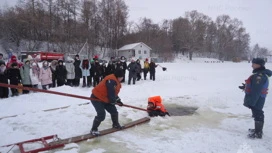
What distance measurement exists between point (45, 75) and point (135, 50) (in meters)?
33.3

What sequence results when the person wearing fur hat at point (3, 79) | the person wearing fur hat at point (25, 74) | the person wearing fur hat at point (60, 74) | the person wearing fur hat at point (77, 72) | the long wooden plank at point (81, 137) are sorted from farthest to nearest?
1. the person wearing fur hat at point (77, 72)
2. the person wearing fur hat at point (60, 74)
3. the person wearing fur hat at point (25, 74)
4. the person wearing fur hat at point (3, 79)
5. the long wooden plank at point (81, 137)

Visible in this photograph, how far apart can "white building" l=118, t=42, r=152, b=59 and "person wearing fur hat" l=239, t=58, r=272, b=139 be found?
37.0 metres

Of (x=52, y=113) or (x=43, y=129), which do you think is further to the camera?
(x=52, y=113)

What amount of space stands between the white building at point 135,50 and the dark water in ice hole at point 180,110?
3442 centimetres

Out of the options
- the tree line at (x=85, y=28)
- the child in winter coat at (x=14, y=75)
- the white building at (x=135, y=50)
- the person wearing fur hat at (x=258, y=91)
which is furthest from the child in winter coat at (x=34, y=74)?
the white building at (x=135, y=50)

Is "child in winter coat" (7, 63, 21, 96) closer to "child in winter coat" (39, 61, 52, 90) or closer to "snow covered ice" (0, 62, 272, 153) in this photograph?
"snow covered ice" (0, 62, 272, 153)

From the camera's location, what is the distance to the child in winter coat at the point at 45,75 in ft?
30.1

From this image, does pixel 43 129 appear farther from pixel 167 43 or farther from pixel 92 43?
pixel 167 43

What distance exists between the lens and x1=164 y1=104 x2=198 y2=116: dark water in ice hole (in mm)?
6555

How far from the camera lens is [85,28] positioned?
35094 mm

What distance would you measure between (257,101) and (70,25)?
35.5 m

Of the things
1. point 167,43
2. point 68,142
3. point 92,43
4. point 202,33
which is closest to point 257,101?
point 68,142

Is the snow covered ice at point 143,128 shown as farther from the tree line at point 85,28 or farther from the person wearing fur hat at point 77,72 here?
the tree line at point 85,28

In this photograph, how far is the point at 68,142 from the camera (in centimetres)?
410
